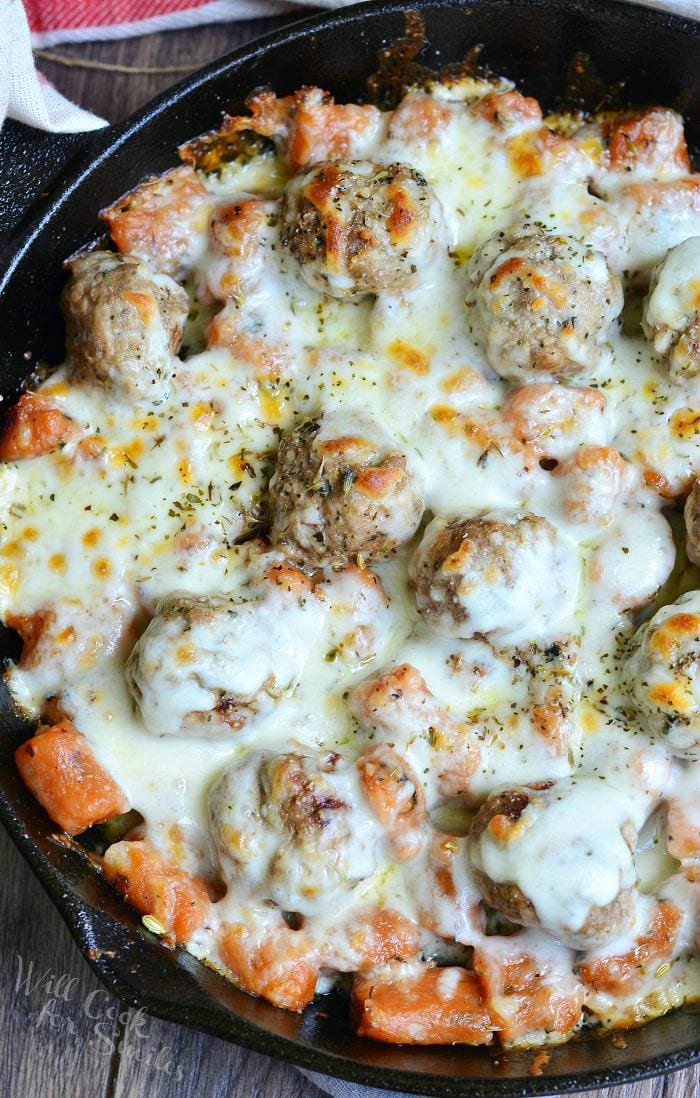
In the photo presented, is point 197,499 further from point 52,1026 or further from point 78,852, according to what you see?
point 52,1026

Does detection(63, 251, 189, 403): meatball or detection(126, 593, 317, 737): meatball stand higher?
detection(63, 251, 189, 403): meatball

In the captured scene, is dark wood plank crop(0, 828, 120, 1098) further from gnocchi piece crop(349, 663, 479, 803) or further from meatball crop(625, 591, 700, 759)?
meatball crop(625, 591, 700, 759)

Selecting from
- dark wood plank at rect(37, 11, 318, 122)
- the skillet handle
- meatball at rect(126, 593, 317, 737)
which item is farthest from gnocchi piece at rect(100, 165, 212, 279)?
meatball at rect(126, 593, 317, 737)

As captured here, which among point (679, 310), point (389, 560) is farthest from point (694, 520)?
point (389, 560)

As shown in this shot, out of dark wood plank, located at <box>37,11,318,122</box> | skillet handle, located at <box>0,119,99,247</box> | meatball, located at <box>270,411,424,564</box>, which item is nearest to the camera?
meatball, located at <box>270,411,424,564</box>

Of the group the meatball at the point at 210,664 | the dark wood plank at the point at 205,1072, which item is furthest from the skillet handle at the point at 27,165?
the dark wood plank at the point at 205,1072

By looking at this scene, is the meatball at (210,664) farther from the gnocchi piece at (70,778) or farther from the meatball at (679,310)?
the meatball at (679,310)

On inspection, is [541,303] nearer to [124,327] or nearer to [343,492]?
[343,492]
